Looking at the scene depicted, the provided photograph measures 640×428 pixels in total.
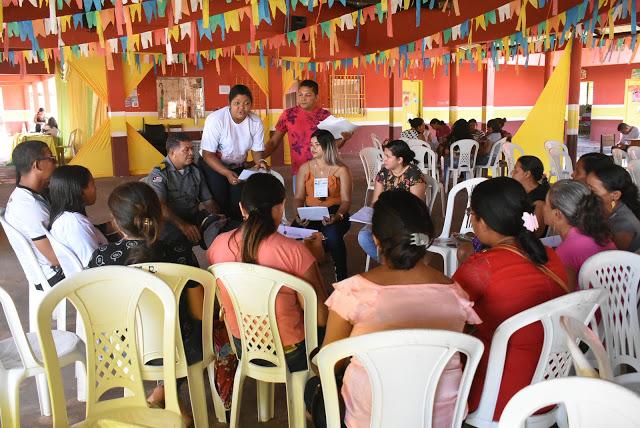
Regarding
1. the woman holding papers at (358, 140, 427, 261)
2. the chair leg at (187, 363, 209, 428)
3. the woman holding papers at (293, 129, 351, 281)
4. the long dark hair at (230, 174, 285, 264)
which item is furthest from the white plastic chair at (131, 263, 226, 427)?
the woman holding papers at (358, 140, 427, 261)

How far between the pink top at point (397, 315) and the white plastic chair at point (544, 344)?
0.11m

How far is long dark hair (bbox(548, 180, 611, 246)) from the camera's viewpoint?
7.70 ft

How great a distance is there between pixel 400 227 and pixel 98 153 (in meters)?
10.2

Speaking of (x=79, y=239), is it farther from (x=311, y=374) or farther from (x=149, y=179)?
(x=311, y=374)

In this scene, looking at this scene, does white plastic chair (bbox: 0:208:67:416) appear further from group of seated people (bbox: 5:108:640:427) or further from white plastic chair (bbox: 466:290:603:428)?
white plastic chair (bbox: 466:290:603:428)

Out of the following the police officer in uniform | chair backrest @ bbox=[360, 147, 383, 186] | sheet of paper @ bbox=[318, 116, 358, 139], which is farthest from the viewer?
chair backrest @ bbox=[360, 147, 383, 186]

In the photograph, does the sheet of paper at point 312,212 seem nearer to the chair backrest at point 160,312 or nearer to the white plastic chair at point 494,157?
the chair backrest at point 160,312

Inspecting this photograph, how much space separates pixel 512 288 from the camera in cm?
177

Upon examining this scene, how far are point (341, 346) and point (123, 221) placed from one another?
1.25 metres

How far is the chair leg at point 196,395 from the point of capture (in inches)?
83.6

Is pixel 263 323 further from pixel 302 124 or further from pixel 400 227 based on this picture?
pixel 302 124

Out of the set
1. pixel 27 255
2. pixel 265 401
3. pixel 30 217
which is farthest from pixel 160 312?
pixel 30 217

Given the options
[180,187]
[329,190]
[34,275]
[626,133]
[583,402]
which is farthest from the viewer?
[626,133]

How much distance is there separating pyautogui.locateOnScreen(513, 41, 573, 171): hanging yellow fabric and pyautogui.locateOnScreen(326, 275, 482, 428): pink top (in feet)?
23.6
